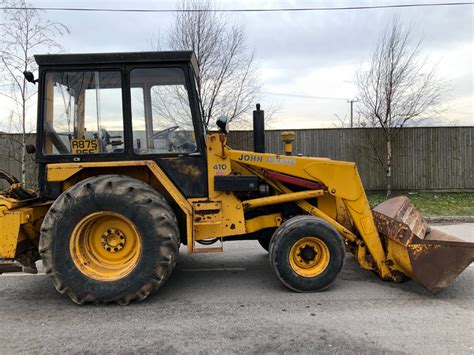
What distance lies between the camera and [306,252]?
472 centimetres

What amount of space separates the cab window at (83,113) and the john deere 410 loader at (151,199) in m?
0.01

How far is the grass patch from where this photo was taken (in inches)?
405

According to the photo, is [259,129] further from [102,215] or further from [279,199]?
[102,215]

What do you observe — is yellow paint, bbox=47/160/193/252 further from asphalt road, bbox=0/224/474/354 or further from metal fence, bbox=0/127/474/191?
metal fence, bbox=0/127/474/191

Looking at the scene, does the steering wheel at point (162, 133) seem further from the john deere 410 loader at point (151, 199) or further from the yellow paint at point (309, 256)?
the yellow paint at point (309, 256)

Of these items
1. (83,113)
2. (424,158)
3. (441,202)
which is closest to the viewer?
(83,113)

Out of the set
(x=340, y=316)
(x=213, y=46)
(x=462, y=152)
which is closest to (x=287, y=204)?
(x=340, y=316)

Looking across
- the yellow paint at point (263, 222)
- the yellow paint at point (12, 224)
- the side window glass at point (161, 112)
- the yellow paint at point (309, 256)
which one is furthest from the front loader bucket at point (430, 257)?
the yellow paint at point (12, 224)

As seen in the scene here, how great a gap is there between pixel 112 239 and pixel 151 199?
695 mm

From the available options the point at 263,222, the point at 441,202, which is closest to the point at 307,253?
the point at 263,222

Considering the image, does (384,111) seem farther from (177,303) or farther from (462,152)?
(177,303)

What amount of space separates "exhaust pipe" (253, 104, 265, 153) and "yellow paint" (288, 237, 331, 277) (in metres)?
1.33

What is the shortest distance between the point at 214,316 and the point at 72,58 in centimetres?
318

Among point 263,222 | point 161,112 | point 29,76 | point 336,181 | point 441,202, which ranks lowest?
point 441,202
